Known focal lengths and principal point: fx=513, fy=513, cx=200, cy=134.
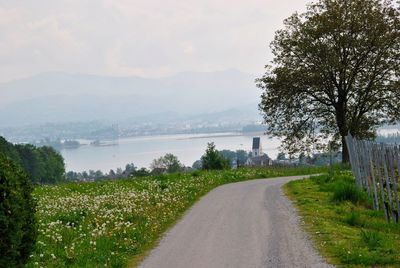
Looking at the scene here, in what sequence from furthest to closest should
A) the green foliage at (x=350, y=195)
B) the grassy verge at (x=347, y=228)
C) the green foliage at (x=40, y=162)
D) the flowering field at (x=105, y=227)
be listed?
the green foliage at (x=40, y=162)
the green foliage at (x=350, y=195)
the flowering field at (x=105, y=227)
the grassy verge at (x=347, y=228)

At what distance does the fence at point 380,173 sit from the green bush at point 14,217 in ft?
33.0

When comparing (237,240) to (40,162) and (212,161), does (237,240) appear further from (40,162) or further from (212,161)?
(40,162)

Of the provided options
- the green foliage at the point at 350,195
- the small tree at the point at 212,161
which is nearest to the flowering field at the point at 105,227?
the green foliage at the point at 350,195

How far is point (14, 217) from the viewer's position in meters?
9.17

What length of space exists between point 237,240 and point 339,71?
30.2 metres

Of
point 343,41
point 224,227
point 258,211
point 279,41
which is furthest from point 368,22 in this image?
point 224,227

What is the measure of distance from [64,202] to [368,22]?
2933 cm

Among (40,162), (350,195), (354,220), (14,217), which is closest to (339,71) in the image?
(350,195)

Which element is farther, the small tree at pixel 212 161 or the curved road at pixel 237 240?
the small tree at pixel 212 161

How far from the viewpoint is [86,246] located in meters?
12.5

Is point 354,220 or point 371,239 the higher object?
point 371,239

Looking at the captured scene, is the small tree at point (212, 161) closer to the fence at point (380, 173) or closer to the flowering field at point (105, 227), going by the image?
the flowering field at point (105, 227)

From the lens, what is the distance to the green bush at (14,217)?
29.3 ft

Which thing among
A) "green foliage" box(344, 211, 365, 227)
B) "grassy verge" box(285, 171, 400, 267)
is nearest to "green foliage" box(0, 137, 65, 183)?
"grassy verge" box(285, 171, 400, 267)
